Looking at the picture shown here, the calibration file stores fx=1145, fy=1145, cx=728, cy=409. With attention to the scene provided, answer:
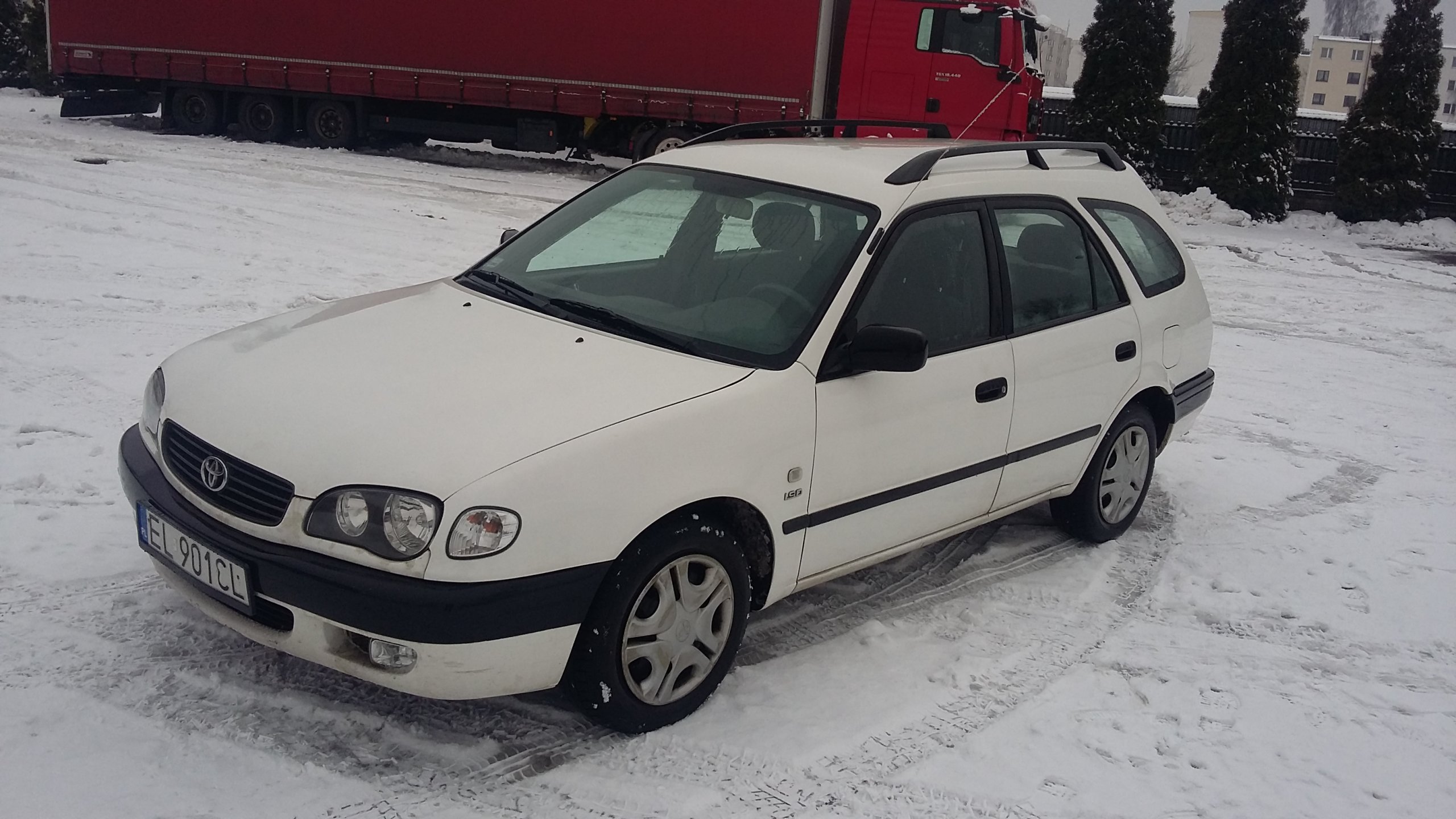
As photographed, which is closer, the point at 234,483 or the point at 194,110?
the point at 234,483

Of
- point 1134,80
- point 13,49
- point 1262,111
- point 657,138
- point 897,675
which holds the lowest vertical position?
point 897,675

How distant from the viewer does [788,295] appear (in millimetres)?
3797

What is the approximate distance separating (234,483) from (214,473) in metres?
0.10

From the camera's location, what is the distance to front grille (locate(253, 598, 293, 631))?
3.04 metres

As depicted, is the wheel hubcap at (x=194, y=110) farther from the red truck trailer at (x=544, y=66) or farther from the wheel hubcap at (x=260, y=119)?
the wheel hubcap at (x=260, y=119)

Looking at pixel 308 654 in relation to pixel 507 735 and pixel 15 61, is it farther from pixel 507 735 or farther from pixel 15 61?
pixel 15 61

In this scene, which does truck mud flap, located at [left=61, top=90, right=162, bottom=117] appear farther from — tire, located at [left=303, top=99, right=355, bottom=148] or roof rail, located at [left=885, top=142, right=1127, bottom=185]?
roof rail, located at [left=885, top=142, right=1127, bottom=185]

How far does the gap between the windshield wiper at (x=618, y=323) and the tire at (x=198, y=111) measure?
17.1 m

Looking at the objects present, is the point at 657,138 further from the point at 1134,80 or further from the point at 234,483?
the point at 234,483

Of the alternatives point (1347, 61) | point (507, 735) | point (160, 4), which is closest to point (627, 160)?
point (160, 4)

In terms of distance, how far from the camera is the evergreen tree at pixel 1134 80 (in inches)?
731

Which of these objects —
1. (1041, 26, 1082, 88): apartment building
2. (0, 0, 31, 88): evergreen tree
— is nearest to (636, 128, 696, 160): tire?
(1041, 26, 1082, 88): apartment building

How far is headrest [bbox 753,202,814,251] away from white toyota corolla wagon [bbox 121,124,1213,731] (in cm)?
1

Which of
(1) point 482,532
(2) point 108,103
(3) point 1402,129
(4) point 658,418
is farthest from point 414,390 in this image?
(2) point 108,103
